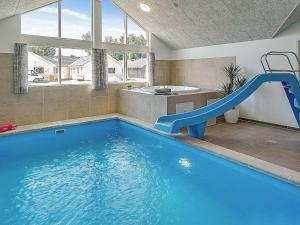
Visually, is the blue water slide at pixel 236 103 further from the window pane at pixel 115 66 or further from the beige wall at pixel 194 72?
the window pane at pixel 115 66

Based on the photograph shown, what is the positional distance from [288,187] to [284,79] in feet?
6.93

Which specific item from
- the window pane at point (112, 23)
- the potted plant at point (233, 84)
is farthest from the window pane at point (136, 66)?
the potted plant at point (233, 84)

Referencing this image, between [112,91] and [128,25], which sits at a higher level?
[128,25]

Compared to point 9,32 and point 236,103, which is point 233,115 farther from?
point 9,32

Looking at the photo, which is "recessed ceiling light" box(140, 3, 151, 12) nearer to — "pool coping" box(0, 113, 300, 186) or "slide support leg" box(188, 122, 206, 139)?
"pool coping" box(0, 113, 300, 186)

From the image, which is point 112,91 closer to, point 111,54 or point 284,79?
point 111,54

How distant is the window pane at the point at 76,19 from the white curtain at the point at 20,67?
117 cm

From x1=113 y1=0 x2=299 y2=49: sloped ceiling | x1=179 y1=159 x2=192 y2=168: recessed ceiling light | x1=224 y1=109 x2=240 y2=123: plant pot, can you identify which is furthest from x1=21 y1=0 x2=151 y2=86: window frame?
x1=179 y1=159 x2=192 y2=168: recessed ceiling light

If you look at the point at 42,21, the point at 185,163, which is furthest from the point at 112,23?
the point at 185,163

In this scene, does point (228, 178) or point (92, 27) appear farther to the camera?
point (92, 27)

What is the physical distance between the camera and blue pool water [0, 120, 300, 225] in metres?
2.66

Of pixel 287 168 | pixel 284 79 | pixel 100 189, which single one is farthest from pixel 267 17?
pixel 100 189

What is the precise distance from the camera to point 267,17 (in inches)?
203

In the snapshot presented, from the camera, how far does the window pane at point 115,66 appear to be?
7425 mm
